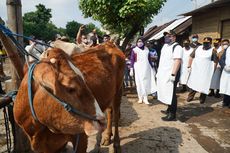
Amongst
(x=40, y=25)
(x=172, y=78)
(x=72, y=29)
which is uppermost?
(x=72, y=29)

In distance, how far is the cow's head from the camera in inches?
75.5

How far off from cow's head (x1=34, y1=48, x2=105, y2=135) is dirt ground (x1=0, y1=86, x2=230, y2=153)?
2.46 meters

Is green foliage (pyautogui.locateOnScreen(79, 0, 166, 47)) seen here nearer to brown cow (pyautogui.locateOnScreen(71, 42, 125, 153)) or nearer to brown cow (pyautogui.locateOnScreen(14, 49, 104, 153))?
brown cow (pyautogui.locateOnScreen(71, 42, 125, 153))

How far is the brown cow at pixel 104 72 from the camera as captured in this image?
321 cm

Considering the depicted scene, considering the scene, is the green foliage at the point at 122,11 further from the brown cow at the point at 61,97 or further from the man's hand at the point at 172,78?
the brown cow at the point at 61,97

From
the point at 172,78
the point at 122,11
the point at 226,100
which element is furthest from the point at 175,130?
the point at 122,11

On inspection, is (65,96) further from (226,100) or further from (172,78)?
(226,100)

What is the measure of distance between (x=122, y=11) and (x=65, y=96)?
874 centimetres

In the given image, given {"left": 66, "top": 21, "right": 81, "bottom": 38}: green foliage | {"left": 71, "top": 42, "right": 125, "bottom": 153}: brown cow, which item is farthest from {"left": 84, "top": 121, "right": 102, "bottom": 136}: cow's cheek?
{"left": 66, "top": 21, "right": 81, "bottom": 38}: green foliage

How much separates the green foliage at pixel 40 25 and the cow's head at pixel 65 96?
39.1m

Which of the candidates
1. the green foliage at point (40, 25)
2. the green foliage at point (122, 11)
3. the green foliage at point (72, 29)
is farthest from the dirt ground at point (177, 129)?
the green foliage at point (72, 29)

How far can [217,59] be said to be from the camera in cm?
834

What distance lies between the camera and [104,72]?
3502mm

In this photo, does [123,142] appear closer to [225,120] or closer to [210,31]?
[225,120]
